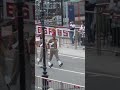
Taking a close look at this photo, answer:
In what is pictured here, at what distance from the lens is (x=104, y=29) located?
230 centimetres

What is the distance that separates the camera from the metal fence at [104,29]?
7.28 feet

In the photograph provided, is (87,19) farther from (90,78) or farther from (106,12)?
(90,78)

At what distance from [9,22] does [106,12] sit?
74 cm

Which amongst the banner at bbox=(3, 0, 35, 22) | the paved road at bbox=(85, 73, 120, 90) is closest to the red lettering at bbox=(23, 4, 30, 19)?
the banner at bbox=(3, 0, 35, 22)

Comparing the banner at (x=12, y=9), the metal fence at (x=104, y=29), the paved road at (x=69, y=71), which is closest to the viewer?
the metal fence at (x=104, y=29)

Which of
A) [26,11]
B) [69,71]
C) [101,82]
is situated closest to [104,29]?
[101,82]

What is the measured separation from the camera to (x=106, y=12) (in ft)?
7.45

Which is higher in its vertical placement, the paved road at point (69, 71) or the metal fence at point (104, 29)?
the metal fence at point (104, 29)

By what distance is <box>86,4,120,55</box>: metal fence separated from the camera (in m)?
2.22

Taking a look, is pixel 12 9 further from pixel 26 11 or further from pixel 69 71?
pixel 69 71

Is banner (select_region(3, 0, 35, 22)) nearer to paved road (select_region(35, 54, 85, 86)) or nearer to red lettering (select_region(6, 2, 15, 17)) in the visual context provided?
red lettering (select_region(6, 2, 15, 17))

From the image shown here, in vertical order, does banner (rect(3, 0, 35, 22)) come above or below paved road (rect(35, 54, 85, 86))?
above

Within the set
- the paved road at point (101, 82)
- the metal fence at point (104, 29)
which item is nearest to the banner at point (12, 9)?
the metal fence at point (104, 29)

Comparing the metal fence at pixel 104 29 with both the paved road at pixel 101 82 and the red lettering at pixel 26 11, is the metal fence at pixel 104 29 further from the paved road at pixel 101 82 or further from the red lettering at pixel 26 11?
the red lettering at pixel 26 11
